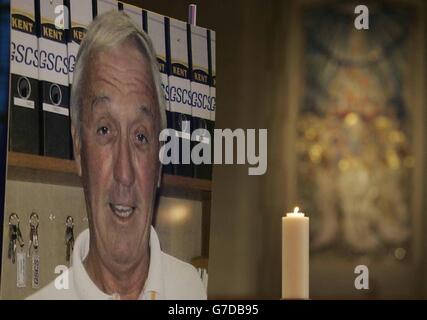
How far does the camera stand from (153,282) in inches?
71.7

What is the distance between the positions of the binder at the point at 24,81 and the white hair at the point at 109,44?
0.30 ft

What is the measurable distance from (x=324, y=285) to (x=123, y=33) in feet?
4.72

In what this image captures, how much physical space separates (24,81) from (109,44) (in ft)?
0.78

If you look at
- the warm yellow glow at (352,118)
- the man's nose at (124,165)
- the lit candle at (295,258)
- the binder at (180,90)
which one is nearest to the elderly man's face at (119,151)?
the man's nose at (124,165)

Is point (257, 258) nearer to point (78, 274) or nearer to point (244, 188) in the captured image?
point (244, 188)

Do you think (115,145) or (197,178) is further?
(197,178)

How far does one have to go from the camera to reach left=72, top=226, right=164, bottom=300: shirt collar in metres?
1.64

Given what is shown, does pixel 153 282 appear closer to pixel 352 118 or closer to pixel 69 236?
pixel 69 236

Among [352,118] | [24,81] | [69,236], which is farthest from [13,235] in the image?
[352,118]

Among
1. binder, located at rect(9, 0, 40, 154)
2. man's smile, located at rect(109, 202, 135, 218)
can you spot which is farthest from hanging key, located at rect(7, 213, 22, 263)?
man's smile, located at rect(109, 202, 135, 218)

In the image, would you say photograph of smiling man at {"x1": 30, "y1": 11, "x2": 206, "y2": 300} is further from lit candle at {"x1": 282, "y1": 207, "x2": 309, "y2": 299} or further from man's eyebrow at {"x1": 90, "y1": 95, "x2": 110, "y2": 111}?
lit candle at {"x1": 282, "y1": 207, "x2": 309, "y2": 299}
